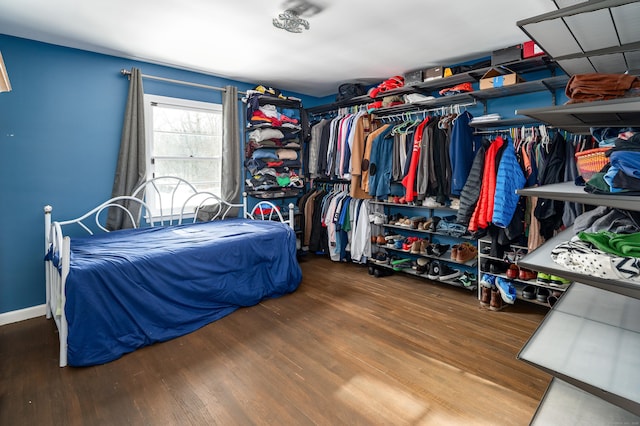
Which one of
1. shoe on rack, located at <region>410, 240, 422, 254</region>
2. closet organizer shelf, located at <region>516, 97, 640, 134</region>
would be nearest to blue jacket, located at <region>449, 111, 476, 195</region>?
shoe on rack, located at <region>410, 240, 422, 254</region>

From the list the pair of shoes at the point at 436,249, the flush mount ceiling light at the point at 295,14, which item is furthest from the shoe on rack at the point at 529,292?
the flush mount ceiling light at the point at 295,14

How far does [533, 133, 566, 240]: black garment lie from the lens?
2641 mm

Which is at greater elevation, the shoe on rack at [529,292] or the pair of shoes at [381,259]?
the shoe on rack at [529,292]

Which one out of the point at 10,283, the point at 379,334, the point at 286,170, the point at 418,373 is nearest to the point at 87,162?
the point at 10,283

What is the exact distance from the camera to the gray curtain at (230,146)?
4.13 meters

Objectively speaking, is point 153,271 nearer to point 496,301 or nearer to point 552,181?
point 496,301

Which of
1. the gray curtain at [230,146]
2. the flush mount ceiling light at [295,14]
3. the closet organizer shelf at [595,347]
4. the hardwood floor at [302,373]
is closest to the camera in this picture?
the closet organizer shelf at [595,347]

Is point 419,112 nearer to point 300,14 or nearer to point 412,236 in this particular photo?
point 412,236

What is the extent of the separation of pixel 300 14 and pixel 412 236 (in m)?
2.80

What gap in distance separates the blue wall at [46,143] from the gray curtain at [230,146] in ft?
3.58

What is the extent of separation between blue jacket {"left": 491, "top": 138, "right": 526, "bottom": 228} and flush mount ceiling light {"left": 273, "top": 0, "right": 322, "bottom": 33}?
1.98 meters

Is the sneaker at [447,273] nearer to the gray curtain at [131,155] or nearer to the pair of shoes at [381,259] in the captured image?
the pair of shoes at [381,259]

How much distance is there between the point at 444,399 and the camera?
72.2 inches

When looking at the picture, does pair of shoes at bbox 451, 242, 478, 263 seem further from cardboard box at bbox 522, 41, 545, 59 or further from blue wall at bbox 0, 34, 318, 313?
blue wall at bbox 0, 34, 318, 313
